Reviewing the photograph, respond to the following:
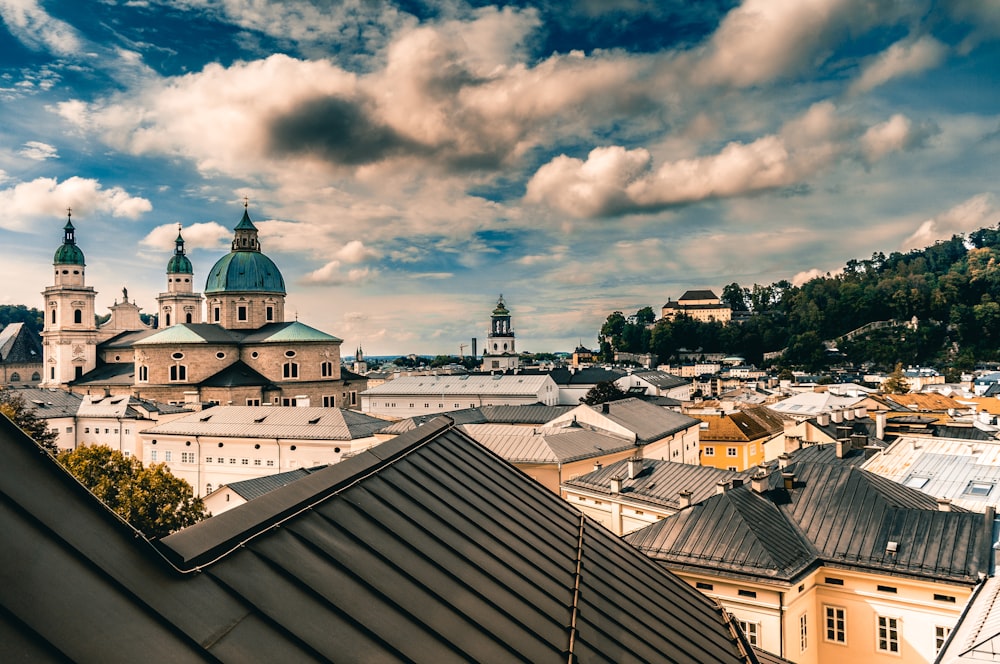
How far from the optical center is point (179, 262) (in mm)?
90812

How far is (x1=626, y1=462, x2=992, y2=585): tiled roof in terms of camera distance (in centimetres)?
1683

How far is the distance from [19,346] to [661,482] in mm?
104087

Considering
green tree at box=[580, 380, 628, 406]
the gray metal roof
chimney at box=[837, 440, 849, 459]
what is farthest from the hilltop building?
the gray metal roof

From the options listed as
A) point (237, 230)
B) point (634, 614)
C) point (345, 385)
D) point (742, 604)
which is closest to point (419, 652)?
point (634, 614)

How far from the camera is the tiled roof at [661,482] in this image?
23.6 m

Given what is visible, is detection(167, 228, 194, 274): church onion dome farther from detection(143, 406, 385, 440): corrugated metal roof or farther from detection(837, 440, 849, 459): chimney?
detection(837, 440, 849, 459): chimney

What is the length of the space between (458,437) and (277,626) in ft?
19.4

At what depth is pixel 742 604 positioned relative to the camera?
16953 mm

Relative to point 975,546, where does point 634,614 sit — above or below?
above

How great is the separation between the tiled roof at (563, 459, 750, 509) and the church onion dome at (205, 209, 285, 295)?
5838cm

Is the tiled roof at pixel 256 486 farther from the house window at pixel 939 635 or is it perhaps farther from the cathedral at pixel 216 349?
the cathedral at pixel 216 349

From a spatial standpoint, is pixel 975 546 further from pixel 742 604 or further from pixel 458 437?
pixel 458 437

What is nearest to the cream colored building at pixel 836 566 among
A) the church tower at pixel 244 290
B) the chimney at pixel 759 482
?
the chimney at pixel 759 482

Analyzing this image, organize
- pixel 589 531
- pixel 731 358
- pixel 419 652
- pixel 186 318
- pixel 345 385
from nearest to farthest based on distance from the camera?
pixel 419 652, pixel 589 531, pixel 345 385, pixel 186 318, pixel 731 358
